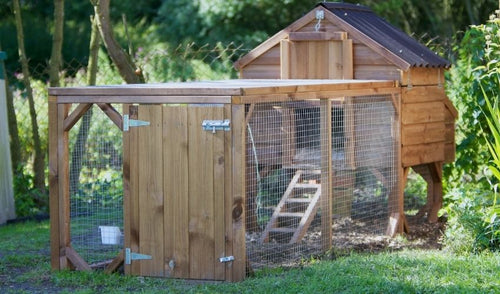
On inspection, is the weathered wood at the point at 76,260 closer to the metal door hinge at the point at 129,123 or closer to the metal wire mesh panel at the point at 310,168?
the metal door hinge at the point at 129,123

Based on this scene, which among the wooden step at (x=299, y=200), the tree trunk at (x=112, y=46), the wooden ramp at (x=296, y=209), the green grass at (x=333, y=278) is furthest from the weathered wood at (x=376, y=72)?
the tree trunk at (x=112, y=46)

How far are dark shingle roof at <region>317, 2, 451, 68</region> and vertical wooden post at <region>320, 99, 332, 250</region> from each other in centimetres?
142

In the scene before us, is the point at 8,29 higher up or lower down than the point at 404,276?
higher up

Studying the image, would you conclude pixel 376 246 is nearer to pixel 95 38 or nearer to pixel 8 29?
pixel 95 38

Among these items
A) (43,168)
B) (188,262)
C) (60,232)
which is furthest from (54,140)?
(43,168)

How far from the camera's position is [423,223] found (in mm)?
10547

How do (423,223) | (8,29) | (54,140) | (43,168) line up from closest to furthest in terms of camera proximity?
(54,140), (423,223), (43,168), (8,29)

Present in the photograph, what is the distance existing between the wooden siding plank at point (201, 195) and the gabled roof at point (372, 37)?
2955 mm

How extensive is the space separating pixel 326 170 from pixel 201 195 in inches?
65.6

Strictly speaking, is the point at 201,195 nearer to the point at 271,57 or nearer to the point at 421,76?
the point at 271,57

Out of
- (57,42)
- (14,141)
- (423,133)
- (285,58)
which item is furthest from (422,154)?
→ (14,141)

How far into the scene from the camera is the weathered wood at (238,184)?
700 centimetres

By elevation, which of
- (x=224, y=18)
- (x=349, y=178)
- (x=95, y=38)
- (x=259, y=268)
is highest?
(x=224, y=18)

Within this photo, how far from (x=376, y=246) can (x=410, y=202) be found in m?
2.88
